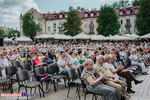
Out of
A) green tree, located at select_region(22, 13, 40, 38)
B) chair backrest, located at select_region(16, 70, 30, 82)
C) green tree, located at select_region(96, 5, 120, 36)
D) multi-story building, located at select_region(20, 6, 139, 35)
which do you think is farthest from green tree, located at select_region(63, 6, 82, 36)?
chair backrest, located at select_region(16, 70, 30, 82)

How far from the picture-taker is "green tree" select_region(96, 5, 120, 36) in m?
36.4

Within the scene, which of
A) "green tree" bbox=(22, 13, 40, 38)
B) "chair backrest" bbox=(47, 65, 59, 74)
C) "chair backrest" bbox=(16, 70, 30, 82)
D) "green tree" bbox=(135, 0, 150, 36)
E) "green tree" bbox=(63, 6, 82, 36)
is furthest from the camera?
"green tree" bbox=(22, 13, 40, 38)

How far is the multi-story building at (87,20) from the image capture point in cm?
4581

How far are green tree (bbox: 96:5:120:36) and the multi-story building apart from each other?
983cm

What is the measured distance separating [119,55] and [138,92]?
20.4 feet

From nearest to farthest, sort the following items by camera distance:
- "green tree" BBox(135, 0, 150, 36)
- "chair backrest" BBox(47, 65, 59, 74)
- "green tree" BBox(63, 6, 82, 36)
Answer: "chair backrest" BBox(47, 65, 59, 74) → "green tree" BBox(135, 0, 150, 36) → "green tree" BBox(63, 6, 82, 36)

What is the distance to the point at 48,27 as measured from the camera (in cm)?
5716

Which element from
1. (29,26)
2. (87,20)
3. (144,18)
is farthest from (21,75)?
(87,20)

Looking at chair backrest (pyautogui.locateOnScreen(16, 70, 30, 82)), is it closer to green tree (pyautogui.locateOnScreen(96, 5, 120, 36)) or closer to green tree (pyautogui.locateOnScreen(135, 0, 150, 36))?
green tree (pyautogui.locateOnScreen(135, 0, 150, 36))

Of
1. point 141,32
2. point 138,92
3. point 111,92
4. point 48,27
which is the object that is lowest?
point 138,92

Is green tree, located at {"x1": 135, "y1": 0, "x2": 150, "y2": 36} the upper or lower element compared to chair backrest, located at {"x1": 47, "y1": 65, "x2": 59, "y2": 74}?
upper

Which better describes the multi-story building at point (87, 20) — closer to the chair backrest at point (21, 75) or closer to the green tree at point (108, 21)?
the green tree at point (108, 21)

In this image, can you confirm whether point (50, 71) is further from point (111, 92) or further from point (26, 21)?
point (26, 21)

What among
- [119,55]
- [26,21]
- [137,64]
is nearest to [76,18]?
[26,21]
